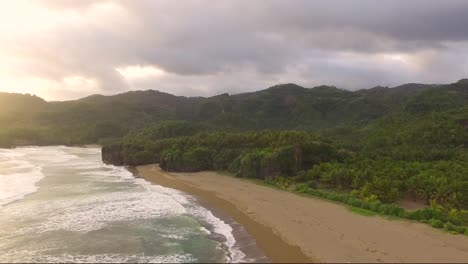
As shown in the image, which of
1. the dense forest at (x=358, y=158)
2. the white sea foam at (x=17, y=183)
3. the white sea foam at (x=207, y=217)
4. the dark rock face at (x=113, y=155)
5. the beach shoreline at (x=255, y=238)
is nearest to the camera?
the beach shoreline at (x=255, y=238)

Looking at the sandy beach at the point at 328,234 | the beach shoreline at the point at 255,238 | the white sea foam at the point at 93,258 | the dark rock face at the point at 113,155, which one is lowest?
the white sea foam at the point at 93,258

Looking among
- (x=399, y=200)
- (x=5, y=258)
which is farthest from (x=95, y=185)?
(x=399, y=200)

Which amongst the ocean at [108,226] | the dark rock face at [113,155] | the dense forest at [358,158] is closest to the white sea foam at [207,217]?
the ocean at [108,226]

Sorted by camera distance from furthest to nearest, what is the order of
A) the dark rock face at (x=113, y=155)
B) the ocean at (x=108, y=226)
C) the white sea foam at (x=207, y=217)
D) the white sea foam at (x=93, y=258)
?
the dark rock face at (x=113, y=155) → the ocean at (x=108, y=226) → the white sea foam at (x=207, y=217) → the white sea foam at (x=93, y=258)

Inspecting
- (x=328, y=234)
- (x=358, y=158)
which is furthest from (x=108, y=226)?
(x=358, y=158)

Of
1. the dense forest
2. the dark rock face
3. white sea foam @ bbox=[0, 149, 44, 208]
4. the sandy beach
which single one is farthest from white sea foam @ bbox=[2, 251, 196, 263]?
the dark rock face

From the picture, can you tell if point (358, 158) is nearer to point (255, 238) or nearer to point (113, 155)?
point (255, 238)

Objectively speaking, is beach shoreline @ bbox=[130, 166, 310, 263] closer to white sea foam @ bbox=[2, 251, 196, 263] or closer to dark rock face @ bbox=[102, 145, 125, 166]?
white sea foam @ bbox=[2, 251, 196, 263]

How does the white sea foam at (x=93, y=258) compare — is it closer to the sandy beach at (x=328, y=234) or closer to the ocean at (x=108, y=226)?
the ocean at (x=108, y=226)
